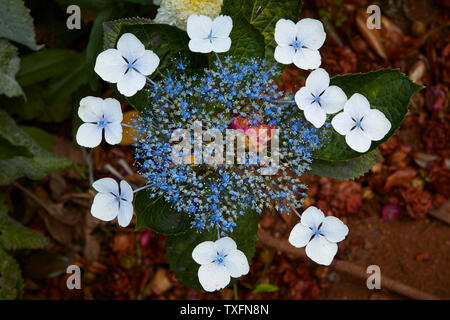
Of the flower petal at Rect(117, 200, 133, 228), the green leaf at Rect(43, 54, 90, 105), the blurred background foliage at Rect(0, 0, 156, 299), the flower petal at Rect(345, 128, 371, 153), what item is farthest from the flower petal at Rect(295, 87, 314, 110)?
the green leaf at Rect(43, 54, 90, 105)

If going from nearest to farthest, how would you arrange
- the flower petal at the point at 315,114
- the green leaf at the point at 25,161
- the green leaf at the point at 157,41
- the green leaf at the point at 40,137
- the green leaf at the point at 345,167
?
the flower petal at the point at 315,114, the green leaf at the point at 157,41, the green leaf at the point at 345,167, the green leaf at the point at 25,161, the green leaf at the point at 40,137

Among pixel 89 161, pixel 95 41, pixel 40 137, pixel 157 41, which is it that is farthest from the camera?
pixel 89 161

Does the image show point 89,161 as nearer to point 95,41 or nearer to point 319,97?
point 95,41

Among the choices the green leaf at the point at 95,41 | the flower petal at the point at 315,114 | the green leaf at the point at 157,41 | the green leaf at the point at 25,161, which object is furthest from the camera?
the green leaf at the point at 25,161

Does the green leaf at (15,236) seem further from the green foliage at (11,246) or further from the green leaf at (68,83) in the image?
the green leaf at (68,83)

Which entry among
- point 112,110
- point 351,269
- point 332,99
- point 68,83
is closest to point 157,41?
point 112,110


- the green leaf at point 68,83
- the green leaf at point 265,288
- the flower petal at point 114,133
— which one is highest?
the flower petal at point 114,133

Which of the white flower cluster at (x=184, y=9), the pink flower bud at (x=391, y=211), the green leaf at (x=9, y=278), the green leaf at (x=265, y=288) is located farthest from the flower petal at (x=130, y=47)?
the pink flower bud at (x=391, y=211)
